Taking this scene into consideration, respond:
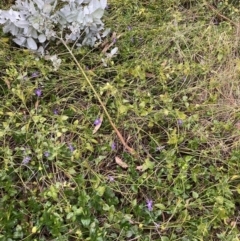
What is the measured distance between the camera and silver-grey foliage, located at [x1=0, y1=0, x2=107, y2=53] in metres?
2.33

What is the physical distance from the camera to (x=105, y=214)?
183cm

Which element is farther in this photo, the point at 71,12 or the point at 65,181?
the point at 71,12

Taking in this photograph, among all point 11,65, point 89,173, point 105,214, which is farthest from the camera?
point 11,65

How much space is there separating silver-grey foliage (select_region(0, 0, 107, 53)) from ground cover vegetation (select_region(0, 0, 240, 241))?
74 mm

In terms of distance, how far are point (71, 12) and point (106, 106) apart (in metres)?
0.51

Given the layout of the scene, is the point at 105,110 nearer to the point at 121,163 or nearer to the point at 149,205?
the point at 121,163

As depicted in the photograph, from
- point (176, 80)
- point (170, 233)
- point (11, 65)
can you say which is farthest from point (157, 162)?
point (11, 65)

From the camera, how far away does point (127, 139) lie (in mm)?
2102

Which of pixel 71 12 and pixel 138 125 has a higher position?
pixel 71 12

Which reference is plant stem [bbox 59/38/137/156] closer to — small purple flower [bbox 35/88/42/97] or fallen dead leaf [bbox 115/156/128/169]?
fallen dead leaf [bbox 115/156/128/169]

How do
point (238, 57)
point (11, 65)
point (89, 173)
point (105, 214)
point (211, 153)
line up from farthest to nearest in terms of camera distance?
point (238, 57), point (11, 65), point (211, 153), point (89, 173), point (105, 214)

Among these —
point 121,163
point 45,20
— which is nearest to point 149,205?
point 121,163

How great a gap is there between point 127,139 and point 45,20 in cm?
72

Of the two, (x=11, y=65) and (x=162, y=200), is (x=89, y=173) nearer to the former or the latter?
(x=162, y=200)
